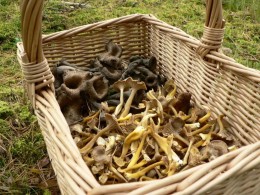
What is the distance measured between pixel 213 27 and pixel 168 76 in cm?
43

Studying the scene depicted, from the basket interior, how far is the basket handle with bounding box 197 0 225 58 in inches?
3.0

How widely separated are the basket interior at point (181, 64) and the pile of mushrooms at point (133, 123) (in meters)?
0.06

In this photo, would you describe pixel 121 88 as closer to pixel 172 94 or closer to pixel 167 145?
pixel 172 94

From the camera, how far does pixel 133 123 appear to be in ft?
4.02

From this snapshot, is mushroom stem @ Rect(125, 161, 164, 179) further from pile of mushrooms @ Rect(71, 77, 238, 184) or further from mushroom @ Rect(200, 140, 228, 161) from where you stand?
mushroom @ Rect(200, 140, 228, 161)

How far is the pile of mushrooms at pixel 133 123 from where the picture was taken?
1.09 m

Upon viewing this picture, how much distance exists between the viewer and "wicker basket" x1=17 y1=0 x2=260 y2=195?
77cm

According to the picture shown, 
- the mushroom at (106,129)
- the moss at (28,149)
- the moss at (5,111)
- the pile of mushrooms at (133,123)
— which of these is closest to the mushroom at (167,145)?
the pile of mushrooms at (133,123)

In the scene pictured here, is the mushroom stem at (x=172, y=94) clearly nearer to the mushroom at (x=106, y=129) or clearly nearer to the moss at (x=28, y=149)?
the mushroom at (x=106, y=129)

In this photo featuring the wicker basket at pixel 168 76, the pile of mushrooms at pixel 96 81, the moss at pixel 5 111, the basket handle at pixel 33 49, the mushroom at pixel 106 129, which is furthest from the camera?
the moss at pixel 5 111

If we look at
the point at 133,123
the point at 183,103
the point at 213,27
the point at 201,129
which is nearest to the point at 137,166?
the point at 133,123

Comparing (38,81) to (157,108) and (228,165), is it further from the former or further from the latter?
(228,165)

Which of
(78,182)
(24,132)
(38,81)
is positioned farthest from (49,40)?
(78,182)

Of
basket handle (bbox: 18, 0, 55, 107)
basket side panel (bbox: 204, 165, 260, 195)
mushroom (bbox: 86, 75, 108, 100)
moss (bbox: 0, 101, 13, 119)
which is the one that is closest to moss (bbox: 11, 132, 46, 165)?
moss (bbox: 0, 101, 13, 119)
